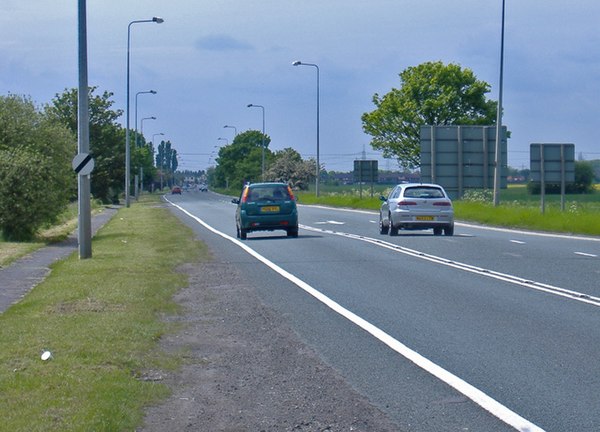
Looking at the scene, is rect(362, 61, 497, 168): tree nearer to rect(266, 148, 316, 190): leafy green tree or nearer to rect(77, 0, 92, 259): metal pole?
rect(266, 148, 316, 190): leafy green tree

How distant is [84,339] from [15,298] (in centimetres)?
486

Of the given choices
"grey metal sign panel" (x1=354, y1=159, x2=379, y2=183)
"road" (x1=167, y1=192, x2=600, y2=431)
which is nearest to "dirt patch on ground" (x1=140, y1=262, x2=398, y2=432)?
"road" (x1=167, y1=192, x2=600, y2=431)

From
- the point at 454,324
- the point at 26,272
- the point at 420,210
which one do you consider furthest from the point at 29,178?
the point at 454,324

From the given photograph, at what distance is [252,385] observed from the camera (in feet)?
29.4

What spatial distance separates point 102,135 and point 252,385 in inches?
2556

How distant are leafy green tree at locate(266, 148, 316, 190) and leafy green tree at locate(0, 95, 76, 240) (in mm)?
67352

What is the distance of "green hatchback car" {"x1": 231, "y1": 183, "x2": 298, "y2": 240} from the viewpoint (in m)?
29.9

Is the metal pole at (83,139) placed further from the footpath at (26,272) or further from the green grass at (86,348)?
the green grass at (86,348)

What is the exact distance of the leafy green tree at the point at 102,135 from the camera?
6900 centimetres

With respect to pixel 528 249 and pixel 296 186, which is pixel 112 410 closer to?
pixel 528 249

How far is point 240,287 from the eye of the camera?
16.7m

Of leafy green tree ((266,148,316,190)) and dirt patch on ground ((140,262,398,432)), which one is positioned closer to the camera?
dirt patch on ground ((140,262,398,432))

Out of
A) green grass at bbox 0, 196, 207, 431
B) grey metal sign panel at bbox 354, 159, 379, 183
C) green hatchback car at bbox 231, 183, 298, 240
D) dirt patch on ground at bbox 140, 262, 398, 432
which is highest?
grey metal sign panel at bbox 354, 159, 379, 183

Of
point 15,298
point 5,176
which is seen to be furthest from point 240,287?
point 5,176
